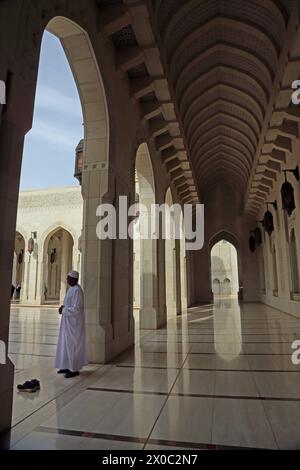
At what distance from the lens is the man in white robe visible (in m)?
3.58

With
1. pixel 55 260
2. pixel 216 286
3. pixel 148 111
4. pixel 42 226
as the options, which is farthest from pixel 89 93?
pixel 216 286

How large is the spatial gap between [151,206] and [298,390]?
537 cm

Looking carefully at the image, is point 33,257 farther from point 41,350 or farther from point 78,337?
point 78,337

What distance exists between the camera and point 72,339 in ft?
11.8

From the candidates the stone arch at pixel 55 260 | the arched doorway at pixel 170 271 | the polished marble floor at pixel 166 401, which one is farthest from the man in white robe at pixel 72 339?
the stone arch at pixel 55 260

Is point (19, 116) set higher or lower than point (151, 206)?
lower

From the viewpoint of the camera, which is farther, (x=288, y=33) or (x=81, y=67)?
(x=288, y=33)

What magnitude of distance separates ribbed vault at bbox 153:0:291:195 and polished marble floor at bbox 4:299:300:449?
478 cm

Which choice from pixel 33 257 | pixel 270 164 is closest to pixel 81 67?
pixel 270 164

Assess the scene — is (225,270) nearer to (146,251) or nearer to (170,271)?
(170,271)

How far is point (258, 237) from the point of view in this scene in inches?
556

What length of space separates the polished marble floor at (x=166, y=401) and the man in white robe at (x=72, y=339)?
0.16 m

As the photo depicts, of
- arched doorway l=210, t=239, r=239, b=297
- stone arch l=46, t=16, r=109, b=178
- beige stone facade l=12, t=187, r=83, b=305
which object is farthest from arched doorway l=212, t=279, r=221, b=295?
stone arch l=46, t=16, r=109, b=178

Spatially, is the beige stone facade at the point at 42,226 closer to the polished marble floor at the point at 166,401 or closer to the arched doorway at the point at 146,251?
the arched doorway at the point at 146,251
